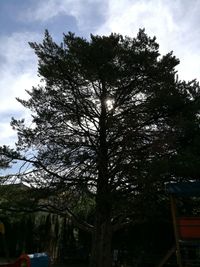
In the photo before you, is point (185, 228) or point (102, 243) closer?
point (185, 228)

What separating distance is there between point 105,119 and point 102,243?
4742mm

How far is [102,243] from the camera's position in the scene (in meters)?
14.8

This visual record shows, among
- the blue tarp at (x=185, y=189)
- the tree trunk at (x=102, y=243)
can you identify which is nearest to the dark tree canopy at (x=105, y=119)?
the tree trunk at (x=102, y=243)

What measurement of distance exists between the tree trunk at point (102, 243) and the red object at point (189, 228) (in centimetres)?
508

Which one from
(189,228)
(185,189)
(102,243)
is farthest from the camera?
(102,243)

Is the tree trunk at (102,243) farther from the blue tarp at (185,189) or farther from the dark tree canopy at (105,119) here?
the blue tarp at (185,189)

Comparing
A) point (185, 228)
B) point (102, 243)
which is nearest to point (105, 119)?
point (102, 243)

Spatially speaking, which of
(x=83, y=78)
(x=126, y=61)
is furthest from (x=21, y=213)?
(x=126, y=61)

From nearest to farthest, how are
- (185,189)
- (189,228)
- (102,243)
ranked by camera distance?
1. (189,228)
2. (185,189)
3. (102,243)

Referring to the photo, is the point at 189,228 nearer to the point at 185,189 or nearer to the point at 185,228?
the point at 185,228

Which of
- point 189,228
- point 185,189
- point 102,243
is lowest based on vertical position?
point 189,228

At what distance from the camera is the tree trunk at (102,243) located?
1459 cm

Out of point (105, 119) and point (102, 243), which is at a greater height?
point (105, 119)

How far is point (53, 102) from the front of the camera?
15.8m
